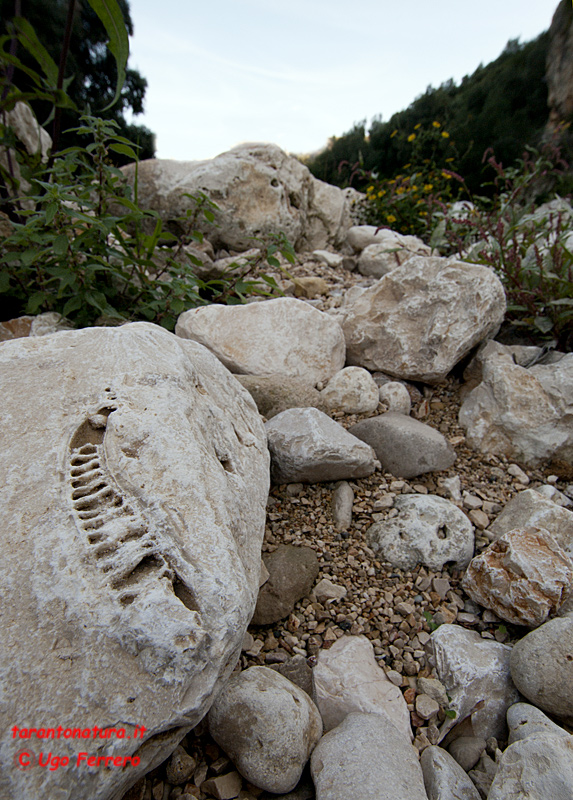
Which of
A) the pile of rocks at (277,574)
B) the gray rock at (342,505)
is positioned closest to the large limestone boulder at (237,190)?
the pile of rocks at (277,574)

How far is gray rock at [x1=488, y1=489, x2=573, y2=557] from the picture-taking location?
1896 millimetres

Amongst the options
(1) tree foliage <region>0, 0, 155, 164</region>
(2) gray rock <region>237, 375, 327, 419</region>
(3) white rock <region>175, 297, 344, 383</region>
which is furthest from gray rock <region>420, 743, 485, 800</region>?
(1) tree foliage <region>0, 0, 155, 164</region>

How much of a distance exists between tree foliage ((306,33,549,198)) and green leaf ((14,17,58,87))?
588 cm

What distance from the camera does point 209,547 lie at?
1.15 metres

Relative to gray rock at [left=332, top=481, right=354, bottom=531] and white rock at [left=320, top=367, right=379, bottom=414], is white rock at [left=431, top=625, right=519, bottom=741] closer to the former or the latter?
gray rock at [left=332, top=481, right=354, bottom=531]

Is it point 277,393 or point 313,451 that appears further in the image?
point 277,393

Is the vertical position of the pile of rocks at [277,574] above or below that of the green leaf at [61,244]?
below

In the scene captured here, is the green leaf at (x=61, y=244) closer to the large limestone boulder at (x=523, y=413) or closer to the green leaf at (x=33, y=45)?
the green leaf at (x=33, y=45)

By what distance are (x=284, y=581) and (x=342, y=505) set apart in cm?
48

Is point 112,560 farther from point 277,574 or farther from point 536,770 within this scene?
point 536,770

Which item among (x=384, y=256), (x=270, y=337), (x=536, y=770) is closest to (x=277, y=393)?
(x=270, y=337)

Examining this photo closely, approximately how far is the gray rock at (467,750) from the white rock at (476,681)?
0.14ft

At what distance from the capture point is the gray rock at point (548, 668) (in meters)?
1.37

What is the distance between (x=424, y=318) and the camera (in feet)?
9.27
